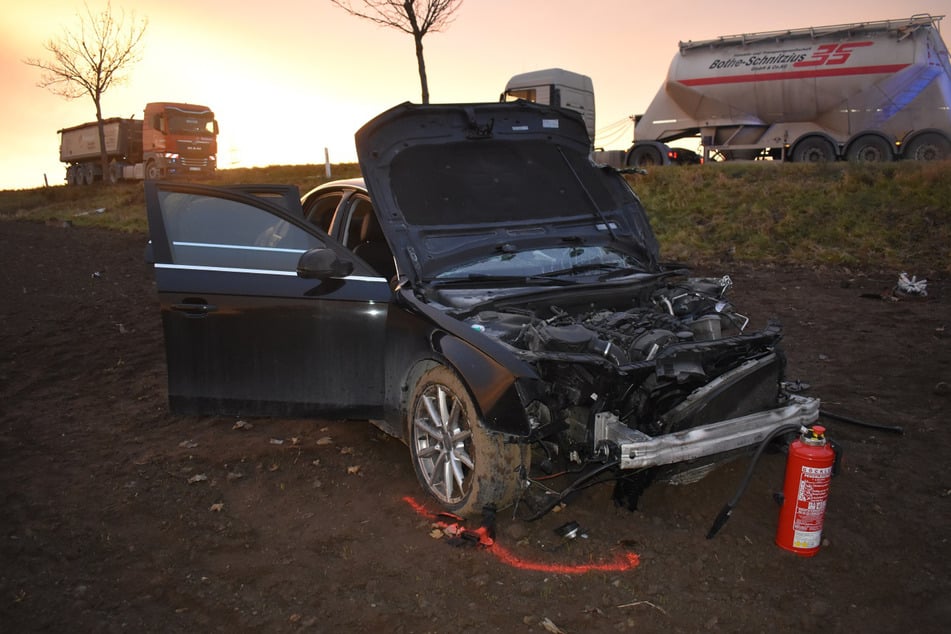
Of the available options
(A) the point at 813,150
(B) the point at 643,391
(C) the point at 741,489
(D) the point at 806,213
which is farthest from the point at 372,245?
(A) the point at 813,150

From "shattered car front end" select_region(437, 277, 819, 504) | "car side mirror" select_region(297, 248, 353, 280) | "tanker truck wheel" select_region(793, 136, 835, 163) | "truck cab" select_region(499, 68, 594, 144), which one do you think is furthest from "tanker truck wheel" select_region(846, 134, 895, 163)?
"car side mirror" select_region(297, 248, 353, 280)

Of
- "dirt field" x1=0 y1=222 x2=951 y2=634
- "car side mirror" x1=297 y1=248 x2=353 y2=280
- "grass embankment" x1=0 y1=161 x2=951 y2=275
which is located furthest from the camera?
"grass embankment" x1=0 y1=161 x2=951 y2=275

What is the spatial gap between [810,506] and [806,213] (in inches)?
448

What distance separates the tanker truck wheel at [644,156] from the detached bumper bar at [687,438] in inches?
727

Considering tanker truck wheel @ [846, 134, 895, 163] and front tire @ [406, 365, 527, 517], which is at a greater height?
tanker truck wheel @ [846, 134, 895, 163]

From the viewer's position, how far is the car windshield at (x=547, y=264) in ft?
13.8

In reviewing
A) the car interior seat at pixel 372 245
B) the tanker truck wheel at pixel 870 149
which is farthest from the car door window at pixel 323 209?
the tanker truck wheel at pixel 870 149

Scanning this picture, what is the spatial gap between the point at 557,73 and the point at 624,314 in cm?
2038

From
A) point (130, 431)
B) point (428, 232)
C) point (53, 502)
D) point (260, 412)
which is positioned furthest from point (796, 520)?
point (130, 431)

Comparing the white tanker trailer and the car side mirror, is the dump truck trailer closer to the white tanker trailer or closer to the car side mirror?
the white tanker trailer

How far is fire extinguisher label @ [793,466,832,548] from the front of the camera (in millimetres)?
3281

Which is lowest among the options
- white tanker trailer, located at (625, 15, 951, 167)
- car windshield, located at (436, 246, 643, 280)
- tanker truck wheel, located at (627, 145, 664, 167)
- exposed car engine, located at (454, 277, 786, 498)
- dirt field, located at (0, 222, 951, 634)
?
dirt field, located at (0, 222, 951, 634)

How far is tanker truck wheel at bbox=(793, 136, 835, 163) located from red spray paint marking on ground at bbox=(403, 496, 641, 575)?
716 inches

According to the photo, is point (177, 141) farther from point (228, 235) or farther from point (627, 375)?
point (627, 375)
